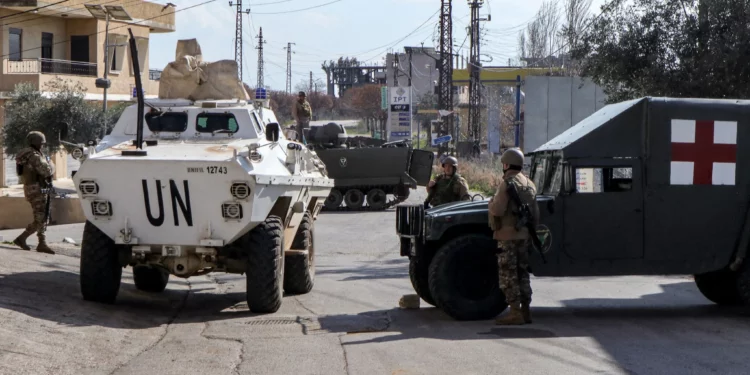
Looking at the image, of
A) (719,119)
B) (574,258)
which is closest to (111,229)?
(574,258)

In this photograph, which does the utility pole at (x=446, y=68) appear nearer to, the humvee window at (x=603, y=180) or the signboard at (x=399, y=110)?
the signboard at (x=399, y=110)

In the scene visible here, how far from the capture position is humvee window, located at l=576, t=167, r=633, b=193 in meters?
9.91

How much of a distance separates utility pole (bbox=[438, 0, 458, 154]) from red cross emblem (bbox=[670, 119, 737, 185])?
33403mm

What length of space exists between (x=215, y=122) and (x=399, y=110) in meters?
30.7

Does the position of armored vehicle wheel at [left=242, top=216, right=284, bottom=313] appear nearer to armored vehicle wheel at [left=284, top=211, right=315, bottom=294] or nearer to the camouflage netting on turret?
armored vehicle wheel at [left=284, top=211, right=315, bottom=294]

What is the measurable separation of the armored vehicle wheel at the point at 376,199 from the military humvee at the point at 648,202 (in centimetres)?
1770

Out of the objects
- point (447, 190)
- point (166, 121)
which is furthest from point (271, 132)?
point (447, 190)

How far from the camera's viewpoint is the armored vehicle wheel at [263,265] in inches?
404

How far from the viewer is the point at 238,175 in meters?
9.99

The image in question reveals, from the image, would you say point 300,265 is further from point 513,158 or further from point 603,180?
point 603,180

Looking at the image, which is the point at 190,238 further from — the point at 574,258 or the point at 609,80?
the point at 609,80

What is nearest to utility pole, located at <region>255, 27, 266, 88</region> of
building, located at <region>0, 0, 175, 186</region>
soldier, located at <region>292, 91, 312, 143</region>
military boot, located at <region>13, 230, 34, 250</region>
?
building, located at <region>0, 0, 175, 186</region>

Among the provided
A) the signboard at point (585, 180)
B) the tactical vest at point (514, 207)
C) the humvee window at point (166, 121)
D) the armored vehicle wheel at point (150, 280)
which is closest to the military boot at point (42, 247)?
the armored vehicle wheel at point (150, 280)

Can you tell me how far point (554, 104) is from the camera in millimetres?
24750
